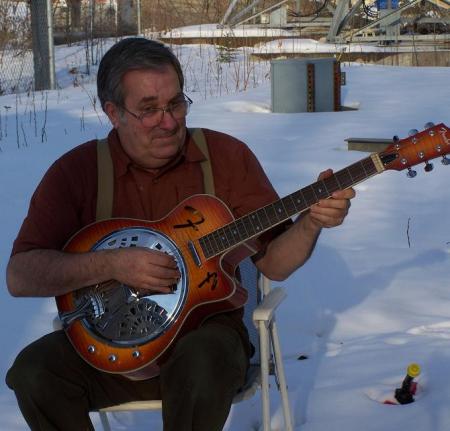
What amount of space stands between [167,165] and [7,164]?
4.44 meters

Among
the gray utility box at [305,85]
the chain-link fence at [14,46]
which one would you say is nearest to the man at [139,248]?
the gray utility box at [305,85]

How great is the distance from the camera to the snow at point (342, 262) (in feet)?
12.2

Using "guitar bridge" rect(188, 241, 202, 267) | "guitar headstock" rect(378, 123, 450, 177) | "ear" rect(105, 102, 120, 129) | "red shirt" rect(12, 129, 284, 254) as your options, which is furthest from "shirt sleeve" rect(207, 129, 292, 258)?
"guitar headstock" rect(378, 123, 450, 177)

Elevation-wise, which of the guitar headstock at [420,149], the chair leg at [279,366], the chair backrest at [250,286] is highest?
the guitar headstock at [420,149]

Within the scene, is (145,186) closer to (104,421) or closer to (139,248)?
(139,248)

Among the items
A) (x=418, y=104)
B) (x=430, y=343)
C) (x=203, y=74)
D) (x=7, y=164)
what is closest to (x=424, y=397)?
(x=430, y=343)

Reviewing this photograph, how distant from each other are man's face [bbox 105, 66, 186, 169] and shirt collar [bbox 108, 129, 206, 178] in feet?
0.07

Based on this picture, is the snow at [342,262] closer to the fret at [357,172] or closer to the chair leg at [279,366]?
the chair leg at [279,366]

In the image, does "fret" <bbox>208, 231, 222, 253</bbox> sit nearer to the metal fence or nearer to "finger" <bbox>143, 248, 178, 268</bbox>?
"finger" <bbox>143, 248, 178, 268</bbox>

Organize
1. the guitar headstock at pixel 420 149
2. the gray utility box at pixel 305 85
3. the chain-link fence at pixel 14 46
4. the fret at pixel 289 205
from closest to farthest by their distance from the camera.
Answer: the guitar headstock at pixel 420 149, the fret at pixel 289 205, the gray utility box at pixel 305 85, the chain-link fence at pixel 14 46

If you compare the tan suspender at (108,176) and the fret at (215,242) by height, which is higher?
the tan suspender at (108,176)

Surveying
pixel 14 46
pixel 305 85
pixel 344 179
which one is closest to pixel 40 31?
pixel 305 85

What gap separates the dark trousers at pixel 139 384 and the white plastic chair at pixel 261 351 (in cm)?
6

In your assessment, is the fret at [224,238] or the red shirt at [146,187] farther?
the red shirt at [146,187]
